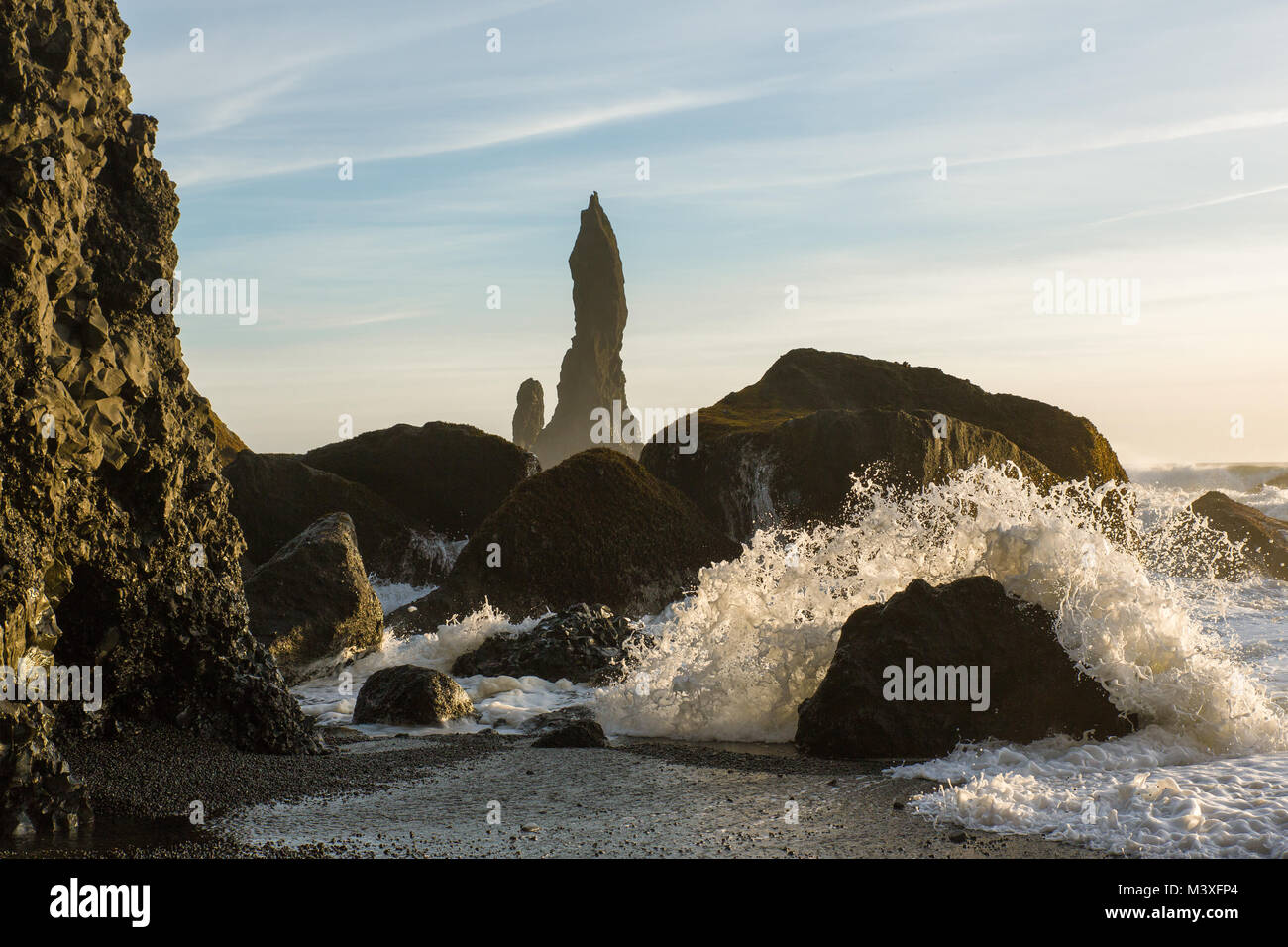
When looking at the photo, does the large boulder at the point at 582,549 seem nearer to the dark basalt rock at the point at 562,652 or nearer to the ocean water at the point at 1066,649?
the ocean water at the point at 1066,649

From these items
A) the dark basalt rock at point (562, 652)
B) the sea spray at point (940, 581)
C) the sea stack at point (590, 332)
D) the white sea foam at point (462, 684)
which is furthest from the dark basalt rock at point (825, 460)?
the sea stack at point (590, 332)

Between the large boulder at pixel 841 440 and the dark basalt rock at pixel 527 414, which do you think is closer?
the large boulder at pixel 841 440

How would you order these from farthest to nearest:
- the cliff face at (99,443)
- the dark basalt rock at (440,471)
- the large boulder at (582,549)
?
the dark basalt rock at (440,471)
the large boulder at (582,549)
the cliff face at (99,443)

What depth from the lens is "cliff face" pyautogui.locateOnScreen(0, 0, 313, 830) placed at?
7406mm

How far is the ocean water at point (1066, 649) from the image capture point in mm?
7457

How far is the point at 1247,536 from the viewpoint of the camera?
24.4 m

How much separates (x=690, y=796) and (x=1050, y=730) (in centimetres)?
346

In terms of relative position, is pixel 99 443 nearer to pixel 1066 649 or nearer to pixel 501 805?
pixel 501 805

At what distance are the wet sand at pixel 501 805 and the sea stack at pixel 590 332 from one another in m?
142

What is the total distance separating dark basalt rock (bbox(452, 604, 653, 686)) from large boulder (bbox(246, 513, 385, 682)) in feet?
5.73

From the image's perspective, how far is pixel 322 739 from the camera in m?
10.0

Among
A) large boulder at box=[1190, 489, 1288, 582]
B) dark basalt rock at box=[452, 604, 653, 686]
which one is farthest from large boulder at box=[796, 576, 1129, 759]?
large boulder at box=[1190, 489, 1288, 582]

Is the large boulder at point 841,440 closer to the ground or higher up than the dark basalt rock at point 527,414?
closer to the ground

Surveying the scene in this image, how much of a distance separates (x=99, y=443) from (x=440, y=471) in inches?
680
